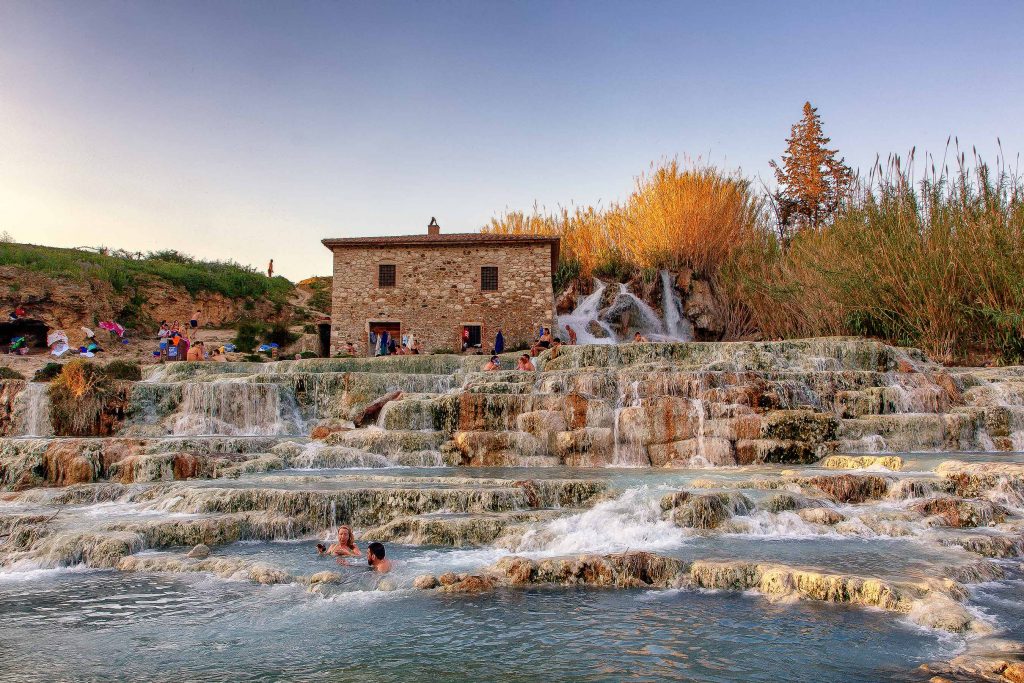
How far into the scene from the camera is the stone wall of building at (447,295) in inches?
969

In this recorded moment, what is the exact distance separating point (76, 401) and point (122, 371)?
7.59 feet

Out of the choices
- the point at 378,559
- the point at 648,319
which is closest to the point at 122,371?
the point at 378,559

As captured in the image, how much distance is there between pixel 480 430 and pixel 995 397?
9556mm

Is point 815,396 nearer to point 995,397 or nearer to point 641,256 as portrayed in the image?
point 995,397

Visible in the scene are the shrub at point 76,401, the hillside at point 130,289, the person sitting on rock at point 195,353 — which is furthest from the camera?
the hillside at point 130,289

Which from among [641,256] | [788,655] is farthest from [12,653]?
[641,256]

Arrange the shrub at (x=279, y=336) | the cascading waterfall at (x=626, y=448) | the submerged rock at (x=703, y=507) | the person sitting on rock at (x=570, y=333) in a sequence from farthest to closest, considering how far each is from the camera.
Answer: the shrub at (x=279, y=336), the person sitting on rock at (x=570, y=333), the cascading waterfall at (x=626, y=448), the submerged rock at (x=703, y=507)

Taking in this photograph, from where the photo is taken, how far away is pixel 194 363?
17844 millimetres

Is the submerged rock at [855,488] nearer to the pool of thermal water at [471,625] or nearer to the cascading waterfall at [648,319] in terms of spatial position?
the pool of thermal water at [471,625]

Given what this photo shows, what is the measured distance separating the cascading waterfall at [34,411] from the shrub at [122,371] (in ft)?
5.55

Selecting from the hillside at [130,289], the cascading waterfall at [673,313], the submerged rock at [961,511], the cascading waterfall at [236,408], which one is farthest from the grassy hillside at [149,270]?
the submerged rock at [961,511]

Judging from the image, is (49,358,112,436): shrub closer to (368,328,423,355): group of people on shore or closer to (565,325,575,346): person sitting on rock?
(368,328,423,355): group of people on shore

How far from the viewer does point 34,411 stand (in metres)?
14.2

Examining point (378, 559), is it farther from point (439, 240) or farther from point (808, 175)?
point (808, 175)
